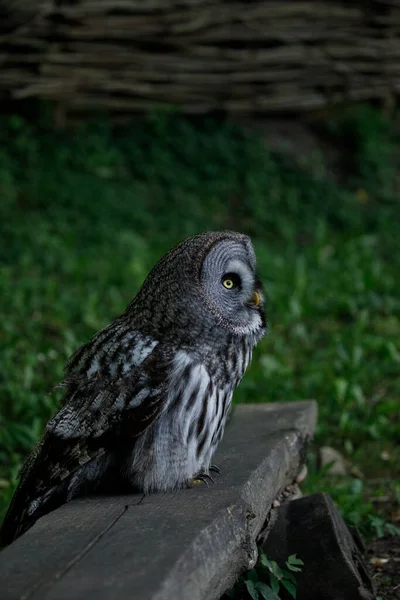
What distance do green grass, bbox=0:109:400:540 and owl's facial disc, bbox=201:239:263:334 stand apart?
1272mm

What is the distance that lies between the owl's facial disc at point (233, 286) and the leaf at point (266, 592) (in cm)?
87

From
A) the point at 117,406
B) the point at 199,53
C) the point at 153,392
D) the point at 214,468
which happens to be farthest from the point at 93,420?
the point at 199,53

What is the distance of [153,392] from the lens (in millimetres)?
3193

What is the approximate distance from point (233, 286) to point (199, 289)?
0.60ft

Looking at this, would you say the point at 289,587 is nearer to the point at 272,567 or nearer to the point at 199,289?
the point at 272,567

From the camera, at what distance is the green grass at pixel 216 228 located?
542 centimetres

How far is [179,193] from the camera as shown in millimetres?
8977

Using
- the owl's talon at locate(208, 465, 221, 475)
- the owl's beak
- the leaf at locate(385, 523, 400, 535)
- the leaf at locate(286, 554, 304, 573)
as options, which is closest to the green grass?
the leaf at locate(385, 523, 400, 535)

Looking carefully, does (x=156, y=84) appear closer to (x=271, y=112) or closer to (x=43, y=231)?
(x=271, y=112)

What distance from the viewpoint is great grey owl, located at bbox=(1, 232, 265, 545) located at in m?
3.20

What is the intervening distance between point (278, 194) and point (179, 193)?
0.97 m

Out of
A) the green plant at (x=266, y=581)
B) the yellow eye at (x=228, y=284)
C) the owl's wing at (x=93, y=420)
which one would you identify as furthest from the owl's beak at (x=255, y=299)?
the green plant at (x=266, y=581)

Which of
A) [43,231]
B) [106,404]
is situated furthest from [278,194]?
[106,404]

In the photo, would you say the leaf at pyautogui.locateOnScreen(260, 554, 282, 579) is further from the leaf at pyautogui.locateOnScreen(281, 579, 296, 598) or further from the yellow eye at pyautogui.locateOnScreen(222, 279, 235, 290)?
the yellow eye at pyautogui.locateOnScreen(222, 279, 235, 290)
